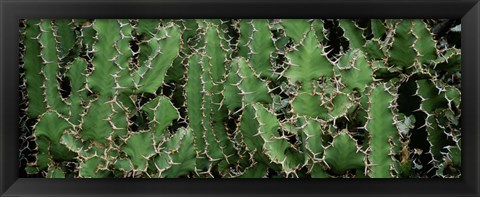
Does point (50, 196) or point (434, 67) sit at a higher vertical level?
point (434, 67)

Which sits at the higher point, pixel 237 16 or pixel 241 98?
pixel 237 16

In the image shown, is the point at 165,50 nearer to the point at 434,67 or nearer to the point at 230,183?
the point at 230,183

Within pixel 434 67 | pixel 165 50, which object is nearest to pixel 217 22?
pixel 165 50
